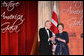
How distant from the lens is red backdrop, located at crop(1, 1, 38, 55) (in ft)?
13.8

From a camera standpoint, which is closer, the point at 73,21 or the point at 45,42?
the point at 45,42

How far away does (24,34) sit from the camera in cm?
422

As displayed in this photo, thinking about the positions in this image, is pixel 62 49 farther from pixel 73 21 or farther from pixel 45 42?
pixel 73 21

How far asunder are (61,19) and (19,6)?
4.12 feet

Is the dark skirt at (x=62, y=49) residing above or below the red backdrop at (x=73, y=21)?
below

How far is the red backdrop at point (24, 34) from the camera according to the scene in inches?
165

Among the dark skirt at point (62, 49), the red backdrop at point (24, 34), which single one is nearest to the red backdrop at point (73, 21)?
Result: the red backdrop at point (24, 34)

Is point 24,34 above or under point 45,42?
above

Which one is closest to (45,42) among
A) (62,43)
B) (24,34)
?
(62,43)

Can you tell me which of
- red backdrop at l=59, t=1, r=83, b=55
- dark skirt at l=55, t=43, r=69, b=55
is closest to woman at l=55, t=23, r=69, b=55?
dark skirt at l=55, t=43, r=69, b=55

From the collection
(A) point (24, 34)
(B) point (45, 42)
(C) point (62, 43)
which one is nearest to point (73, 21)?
(C) point (62, 43)

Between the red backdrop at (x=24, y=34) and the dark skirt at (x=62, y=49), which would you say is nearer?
the dark skirt at (x=62, y=49)

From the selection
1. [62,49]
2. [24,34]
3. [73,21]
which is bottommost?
[62,49]

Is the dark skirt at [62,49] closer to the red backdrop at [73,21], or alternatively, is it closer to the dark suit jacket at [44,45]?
the dark suit jacket at [44,45]
